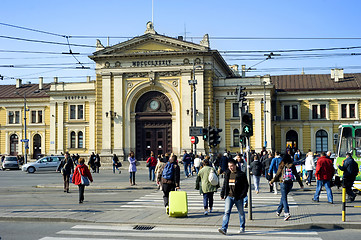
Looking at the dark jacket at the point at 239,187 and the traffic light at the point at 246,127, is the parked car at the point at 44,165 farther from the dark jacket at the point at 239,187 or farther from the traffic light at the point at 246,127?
the dark jacket at the point at 239,187

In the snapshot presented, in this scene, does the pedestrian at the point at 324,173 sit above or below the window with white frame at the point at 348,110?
below

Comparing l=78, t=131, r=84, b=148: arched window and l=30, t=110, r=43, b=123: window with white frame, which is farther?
l=30, t=110, r=43, b=123: window with white frame

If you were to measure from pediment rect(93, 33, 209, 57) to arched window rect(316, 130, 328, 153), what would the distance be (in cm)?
1891

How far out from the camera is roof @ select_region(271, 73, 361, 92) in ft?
195

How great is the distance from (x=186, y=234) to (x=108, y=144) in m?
41.5

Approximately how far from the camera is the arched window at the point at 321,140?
5816cm

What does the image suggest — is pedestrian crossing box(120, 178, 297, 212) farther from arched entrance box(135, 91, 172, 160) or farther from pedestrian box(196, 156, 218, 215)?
arched entrance box(135, 91, 172, 160)

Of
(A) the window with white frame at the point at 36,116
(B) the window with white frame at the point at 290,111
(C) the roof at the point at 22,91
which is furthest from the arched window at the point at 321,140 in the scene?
(C) the roof at the point at 22,91

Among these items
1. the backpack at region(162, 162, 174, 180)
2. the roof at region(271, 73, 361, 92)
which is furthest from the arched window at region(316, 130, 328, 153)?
the backpack at region(162, 162, 174, 180)

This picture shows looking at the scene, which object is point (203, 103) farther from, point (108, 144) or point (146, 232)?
point (146, 232)

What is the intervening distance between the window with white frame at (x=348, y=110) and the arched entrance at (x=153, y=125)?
21.7 m

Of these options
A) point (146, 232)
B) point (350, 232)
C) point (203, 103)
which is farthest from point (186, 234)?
point (203, 103)

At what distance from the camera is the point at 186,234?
11.9 metres

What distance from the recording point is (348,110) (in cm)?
5766
